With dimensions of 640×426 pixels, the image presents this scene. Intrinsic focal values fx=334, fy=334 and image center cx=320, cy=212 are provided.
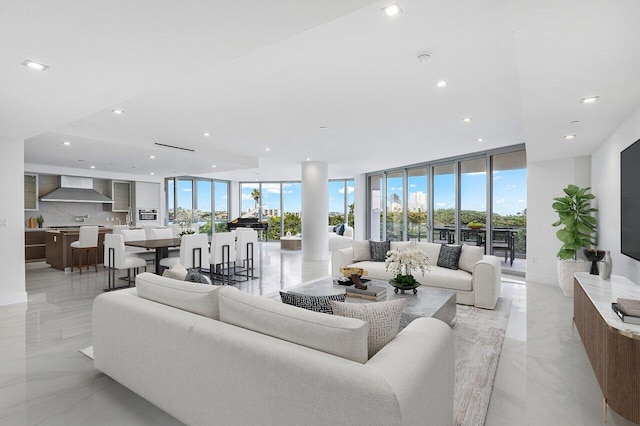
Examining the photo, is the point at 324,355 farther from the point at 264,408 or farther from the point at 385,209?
the point at 385,209

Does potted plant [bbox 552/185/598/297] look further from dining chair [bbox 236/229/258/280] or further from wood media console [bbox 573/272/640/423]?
dining chair [bbox 236/229/258/280]

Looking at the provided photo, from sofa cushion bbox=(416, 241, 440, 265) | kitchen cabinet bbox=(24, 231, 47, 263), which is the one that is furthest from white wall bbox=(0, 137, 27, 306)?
sofa cushion bbox=(416, 241, 440, 265)

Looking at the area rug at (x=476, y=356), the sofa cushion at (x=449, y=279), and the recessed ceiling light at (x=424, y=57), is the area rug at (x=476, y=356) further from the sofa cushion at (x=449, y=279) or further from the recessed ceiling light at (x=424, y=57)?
the recessed ceiling light at (x=424, y=57)

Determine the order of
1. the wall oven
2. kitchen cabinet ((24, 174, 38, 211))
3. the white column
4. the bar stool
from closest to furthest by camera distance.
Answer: the bar stool
kitchen cabinet ((24, 174, 38, 211))
the white column
the wall oven

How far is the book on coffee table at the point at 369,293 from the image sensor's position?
11.9ft

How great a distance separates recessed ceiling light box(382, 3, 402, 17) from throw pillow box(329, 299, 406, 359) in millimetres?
1836

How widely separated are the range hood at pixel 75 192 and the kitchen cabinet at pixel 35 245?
3.49 ft

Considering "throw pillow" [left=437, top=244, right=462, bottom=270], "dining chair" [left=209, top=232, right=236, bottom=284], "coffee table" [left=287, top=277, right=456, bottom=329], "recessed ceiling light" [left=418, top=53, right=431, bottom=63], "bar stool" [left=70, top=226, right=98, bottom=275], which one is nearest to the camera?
"recessed ceiling light" [left=418, top=53, right=431, bottom=63]

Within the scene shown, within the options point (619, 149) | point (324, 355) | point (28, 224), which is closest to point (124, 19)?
point (324, 355)

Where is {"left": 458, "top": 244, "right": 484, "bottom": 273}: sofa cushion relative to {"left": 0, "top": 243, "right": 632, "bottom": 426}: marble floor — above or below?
above

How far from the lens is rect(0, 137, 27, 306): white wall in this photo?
4.69 m

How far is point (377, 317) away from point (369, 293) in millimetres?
1966

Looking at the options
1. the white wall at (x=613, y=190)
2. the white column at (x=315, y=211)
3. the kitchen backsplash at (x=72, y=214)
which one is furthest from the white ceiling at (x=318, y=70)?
the kitchen backsplash at (x=72, y=214)

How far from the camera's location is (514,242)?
23.1 feet
